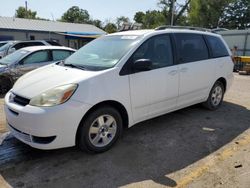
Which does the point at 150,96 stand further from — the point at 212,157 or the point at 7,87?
the point at 7,87

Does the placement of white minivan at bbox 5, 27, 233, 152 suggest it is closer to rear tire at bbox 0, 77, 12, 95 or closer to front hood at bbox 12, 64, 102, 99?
front hood at bbox 12, 64, 102, 99

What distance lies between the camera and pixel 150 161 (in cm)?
358

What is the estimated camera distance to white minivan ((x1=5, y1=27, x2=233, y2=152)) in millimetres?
3311

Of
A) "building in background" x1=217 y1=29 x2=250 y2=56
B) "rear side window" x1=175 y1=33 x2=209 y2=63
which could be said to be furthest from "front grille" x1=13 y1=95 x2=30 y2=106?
"building in background" x1=217 y1=29 x2=250 y2=56

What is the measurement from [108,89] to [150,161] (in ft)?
3.84

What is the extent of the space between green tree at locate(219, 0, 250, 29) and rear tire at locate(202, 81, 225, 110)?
45602 mm

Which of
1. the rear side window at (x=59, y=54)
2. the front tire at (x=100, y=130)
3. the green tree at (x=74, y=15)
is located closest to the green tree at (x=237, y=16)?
the green tree at (x=74, y=15)

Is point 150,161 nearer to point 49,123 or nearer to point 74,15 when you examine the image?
point 49,123

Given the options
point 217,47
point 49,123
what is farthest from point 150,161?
point 217,47

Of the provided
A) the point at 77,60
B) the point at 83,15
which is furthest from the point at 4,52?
the point at 83,15

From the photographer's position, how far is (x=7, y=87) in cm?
783

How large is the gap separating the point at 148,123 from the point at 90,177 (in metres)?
2.11

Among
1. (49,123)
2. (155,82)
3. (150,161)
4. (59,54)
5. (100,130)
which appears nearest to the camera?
(49,123)

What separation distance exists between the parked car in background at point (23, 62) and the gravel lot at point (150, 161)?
4003mm
